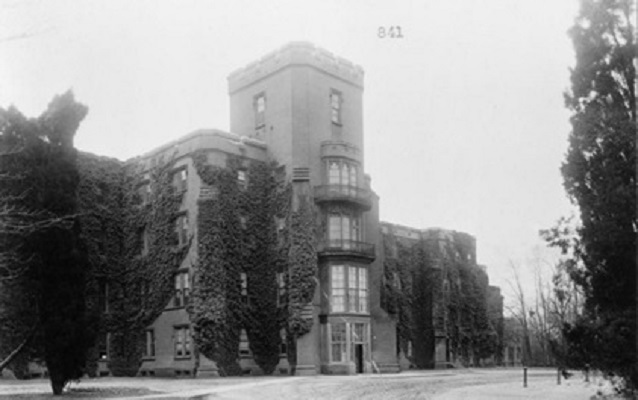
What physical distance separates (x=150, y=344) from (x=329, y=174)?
15.6m

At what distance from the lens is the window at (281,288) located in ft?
143

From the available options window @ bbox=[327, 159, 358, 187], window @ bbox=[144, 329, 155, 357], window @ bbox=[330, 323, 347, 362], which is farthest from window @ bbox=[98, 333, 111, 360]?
window @ bbox=[327, 159, 358, 187]

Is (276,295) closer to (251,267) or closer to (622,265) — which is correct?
(251,267)

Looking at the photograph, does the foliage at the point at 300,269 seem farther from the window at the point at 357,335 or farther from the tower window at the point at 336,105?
the tower window at the point at 336,105

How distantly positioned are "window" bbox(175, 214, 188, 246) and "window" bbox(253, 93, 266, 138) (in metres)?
7.44

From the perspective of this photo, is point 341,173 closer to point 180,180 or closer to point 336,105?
point 336,105

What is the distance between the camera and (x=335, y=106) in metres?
47.6

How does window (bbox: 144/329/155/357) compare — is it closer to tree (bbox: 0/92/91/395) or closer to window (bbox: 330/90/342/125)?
window (bbox: 330/90/342/125)

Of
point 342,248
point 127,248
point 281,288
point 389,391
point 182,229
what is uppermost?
point 182,229

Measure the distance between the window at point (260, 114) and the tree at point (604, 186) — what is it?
2895 cm

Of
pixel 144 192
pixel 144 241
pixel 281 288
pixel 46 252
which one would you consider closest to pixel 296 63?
pixel 144 192

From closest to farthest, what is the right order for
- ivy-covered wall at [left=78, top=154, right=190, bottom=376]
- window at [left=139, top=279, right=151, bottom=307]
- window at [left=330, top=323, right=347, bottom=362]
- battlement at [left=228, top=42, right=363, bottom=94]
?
window at [left=330, top=323, right=347, bottom=362], ivy-covered wall at [left=78, top=154, right=190, bottom=376], battlement at [left=228, top=42, right=363, bottom=94], window at [left=139, top=279, right=151, bottom=307]

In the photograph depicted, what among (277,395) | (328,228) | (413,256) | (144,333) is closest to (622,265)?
(277,395)

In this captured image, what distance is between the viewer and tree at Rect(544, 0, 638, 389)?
17891 mm
